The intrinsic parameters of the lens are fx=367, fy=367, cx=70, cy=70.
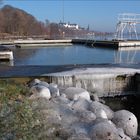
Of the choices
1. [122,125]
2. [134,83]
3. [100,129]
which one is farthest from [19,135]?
[134,83]

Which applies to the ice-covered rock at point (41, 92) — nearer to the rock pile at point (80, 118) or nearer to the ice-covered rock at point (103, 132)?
the rock pile at point (80, 118)

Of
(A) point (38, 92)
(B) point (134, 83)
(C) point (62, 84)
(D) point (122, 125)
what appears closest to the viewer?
(D) point (122, 125)

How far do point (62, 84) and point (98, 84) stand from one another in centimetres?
175

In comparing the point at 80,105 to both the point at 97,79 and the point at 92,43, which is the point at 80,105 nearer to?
the point at 97,79

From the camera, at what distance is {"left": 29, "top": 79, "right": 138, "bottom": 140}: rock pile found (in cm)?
816

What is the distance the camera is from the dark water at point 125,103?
49.4 ft

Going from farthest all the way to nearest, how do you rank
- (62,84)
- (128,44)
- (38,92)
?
1. (128,44)
2. (62,84)
3. (38,92)

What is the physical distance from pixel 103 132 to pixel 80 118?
1534 millimetres

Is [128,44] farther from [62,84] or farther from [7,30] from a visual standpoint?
[7,30]

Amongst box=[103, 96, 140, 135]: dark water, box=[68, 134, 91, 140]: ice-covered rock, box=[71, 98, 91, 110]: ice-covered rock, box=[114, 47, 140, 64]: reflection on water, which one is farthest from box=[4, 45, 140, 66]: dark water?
box=[68, 134, 91, 140]: ice-covered rock

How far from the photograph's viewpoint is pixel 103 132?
825 cm

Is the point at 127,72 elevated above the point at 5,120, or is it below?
below

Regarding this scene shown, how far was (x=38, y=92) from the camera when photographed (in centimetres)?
1191

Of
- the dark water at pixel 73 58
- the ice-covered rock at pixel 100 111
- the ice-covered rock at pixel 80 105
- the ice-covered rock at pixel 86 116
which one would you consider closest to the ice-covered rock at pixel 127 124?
the ice-covered rock at pixel 100 111
